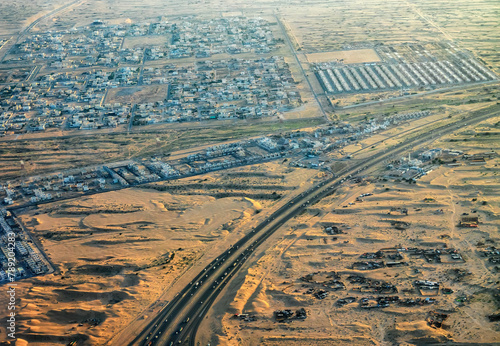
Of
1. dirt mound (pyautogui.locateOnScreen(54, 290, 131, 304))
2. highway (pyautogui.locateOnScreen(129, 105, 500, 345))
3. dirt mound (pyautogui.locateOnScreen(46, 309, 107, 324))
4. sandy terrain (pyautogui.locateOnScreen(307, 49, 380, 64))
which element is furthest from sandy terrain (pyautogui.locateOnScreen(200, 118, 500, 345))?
sandy terrain (pyautogui.locateOnScreen(307, 49, 380, 64))

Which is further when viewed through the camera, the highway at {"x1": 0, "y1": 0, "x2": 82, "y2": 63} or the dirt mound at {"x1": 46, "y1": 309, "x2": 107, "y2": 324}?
the highway at {"x1": 0, "y1": 0, "x2": 82, "y2": 63}

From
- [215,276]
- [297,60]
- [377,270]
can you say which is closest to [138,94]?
[297,60]

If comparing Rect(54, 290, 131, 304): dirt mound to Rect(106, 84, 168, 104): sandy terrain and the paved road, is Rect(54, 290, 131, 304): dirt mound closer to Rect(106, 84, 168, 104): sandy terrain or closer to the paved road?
the paved road

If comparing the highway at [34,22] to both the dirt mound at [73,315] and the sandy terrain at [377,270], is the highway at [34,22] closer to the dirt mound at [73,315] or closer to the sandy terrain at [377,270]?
the dirt mound at [73,315]

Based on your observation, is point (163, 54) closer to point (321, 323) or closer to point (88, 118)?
point (88, 118)

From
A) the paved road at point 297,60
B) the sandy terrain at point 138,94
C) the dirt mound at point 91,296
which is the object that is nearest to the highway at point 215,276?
the dirt mound at point 91,296

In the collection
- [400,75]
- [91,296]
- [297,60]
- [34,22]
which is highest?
[91,296]

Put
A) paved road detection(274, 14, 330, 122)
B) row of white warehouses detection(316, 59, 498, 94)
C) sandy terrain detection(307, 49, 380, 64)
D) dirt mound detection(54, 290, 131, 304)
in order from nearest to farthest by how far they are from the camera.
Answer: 1. dirt mound detection(54, 290, 131, 304)
2. paved road detection(274, 14, 330, 122)
3. row of white warehouses detection(316, 59, 498, 94)
4. sandy terrain detection(307, 49, 380, 64)

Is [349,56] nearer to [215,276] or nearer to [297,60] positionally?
[297,60]

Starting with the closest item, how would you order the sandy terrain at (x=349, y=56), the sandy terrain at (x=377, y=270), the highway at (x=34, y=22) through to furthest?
1. the sandy terrain at (x=377, y=270)
2. the sandy terrain at (x=349, y=56)
3. the highway at (x=34, y=22)
